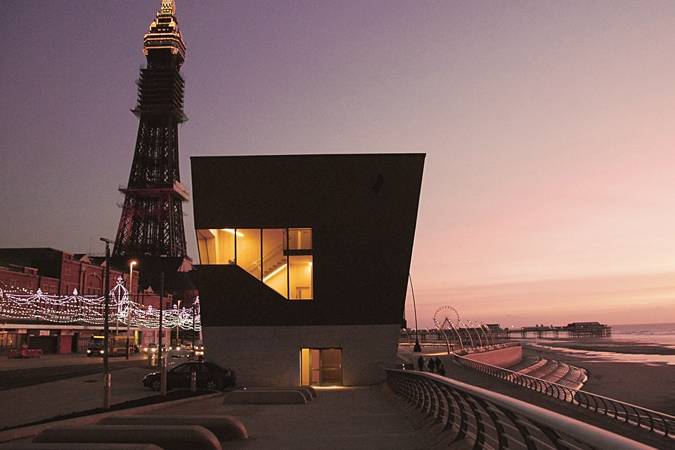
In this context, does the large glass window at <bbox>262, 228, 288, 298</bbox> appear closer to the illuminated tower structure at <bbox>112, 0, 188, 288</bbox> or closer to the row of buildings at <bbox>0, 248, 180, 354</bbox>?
the row of buildings at <bbox>0, 248, 180, 354</bbox>

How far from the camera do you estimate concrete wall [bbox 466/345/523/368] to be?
199 feet

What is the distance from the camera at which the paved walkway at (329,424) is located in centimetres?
1202

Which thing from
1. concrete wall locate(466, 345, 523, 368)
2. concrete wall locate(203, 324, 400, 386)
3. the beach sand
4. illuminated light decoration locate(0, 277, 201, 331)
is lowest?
the beach sand

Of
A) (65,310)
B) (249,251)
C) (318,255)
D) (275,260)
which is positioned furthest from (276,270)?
(65,310)

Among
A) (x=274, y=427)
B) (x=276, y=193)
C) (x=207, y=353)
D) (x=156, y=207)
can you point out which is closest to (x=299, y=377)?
(x=207, y=353)

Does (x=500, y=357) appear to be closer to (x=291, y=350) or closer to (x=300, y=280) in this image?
(x=300, y=280)

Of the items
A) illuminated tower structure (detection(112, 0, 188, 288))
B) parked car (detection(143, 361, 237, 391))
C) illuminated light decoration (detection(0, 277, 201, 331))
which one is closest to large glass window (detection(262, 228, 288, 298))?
parked car (detection(143, 361, 237, 391))

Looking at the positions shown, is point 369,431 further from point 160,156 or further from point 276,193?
point 160,156

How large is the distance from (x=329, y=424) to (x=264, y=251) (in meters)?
19.8

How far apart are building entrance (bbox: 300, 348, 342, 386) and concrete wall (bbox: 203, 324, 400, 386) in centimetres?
116

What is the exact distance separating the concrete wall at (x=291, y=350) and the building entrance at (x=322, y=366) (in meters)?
1.16

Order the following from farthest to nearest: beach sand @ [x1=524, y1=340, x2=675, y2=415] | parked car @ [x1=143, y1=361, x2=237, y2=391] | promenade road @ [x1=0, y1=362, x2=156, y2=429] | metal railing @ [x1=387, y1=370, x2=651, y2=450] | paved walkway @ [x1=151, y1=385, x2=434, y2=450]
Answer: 1. beach sand @ [x1=524, y1=340, x2=675, y2=415]
2. parked car @ [x1=143, y1=361, x2=237, y2=391]
3. promenade road @ [x1=0, y1=362, x2=156, y2=429]
4. paved walkway @ [x1=151, y1=385, x2=434, y2=450]
5. metal railing @ [x1=387, y1=370, x2=651, y2=450]

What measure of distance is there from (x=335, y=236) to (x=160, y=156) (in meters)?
138

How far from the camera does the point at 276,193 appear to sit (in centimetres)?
3316
